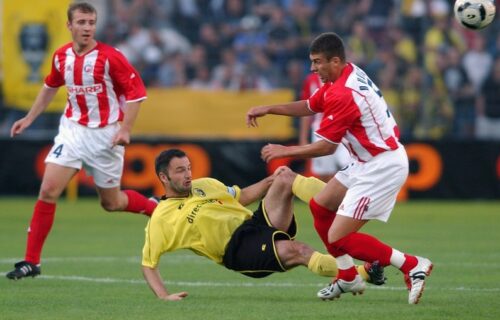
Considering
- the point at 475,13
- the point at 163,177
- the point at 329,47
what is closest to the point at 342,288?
the point at 163,177

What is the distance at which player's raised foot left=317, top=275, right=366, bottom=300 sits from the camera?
8.12 metres

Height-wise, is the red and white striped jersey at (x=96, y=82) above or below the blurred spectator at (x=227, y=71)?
above

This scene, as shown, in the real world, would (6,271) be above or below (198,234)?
below

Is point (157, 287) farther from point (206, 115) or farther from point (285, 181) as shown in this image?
point (206, 115)

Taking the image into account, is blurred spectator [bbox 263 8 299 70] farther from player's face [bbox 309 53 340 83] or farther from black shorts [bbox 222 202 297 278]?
player's face [bbox 309 53 340 83]

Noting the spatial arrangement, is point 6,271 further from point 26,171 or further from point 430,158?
point 430,158

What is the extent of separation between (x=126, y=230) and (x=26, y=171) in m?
5.04

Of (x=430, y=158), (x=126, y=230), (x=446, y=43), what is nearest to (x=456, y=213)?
(x=430, y=158)

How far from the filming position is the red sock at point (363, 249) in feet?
26.7

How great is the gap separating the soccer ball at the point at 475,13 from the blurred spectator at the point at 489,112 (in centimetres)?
1038

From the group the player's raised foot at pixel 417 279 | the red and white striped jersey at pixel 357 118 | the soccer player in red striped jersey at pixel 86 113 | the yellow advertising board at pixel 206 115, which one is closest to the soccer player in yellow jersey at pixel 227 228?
the player's raised foot at pixel 417 279

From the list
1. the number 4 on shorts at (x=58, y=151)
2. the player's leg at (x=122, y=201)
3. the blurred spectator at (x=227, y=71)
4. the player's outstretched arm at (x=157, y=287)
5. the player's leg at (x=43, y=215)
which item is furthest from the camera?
the blurred spectator at (x=227, y=71)

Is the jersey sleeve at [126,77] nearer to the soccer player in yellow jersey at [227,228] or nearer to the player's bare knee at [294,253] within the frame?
the soccer player in yellow jersey at [227,228]

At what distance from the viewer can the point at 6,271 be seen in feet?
33.6
